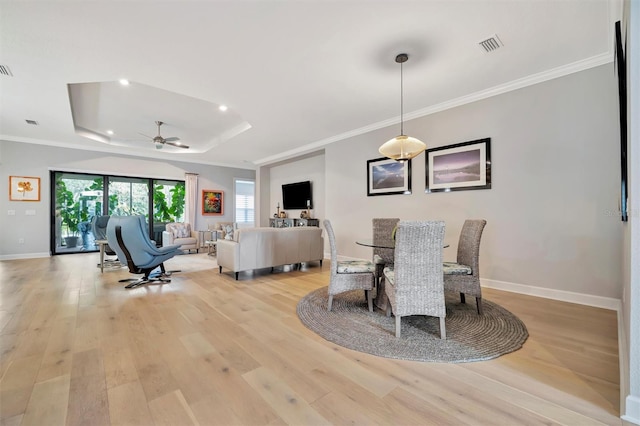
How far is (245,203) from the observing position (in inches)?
377

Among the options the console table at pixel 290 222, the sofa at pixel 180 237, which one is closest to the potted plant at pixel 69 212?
the sofa at pixel 180 237

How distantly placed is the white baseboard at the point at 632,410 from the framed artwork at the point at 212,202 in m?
8.91

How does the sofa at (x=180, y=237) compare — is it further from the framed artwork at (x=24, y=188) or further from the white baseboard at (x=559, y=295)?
the white baseboard at (x=559, y=295)

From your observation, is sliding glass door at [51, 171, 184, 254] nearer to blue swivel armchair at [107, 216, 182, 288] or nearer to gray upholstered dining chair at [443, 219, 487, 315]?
blue swivel armchair at [107, 216, 182, 288]

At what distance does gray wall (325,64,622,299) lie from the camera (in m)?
2.89

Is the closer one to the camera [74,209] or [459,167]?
[459,167]

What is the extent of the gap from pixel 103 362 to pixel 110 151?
7.01 m

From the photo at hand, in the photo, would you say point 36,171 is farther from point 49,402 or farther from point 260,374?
point 260,374

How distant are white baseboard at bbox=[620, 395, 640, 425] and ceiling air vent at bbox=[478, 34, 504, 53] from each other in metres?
2.92

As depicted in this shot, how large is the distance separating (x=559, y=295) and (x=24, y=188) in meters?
10.00

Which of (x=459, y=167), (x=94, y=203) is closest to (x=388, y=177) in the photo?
(x=459, y=167)

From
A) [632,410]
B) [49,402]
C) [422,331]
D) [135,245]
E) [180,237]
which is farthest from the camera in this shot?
[180,237]

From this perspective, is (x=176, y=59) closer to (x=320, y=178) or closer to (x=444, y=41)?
(x=444, y=41)

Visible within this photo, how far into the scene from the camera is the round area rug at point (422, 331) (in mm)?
1988
